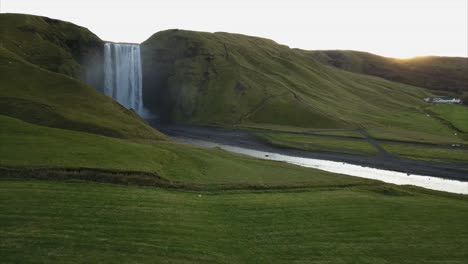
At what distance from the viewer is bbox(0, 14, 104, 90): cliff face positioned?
10394cm

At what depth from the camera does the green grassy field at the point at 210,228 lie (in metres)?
24.0

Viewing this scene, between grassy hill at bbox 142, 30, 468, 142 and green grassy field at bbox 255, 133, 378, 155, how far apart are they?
21.3 meters

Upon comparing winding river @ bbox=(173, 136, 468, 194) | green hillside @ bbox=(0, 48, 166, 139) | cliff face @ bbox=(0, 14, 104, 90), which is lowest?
winding river @ bbox=(173, 136, 468, 194)

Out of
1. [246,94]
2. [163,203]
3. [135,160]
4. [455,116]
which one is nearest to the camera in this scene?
[163,203]

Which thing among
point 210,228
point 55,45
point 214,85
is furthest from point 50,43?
point 210,228

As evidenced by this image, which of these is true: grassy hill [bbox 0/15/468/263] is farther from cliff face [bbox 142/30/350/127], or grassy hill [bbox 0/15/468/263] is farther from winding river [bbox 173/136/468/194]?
cliff face [bbox 142/30/350/127]

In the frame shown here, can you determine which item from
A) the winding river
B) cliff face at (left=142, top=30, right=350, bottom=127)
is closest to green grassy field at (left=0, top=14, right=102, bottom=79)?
cliff face at (left=142, top=30, right=350, bottom=127)

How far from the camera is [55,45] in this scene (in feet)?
374

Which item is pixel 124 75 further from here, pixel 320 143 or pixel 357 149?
pixel 357 149

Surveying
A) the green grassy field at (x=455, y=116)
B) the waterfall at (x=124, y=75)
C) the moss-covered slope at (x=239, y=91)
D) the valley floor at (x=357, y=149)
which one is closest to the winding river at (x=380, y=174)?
the valley floor at (x=357, y=149)

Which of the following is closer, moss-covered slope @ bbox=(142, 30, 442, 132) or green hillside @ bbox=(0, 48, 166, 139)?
green hillside @ bbox=(0, 48, 166, 139)

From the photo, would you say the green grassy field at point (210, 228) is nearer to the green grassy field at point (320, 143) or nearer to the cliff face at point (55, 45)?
the green grassy field at point (320, 143)

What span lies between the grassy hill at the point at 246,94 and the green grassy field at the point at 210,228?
9182cm

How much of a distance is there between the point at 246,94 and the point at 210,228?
129185mm
